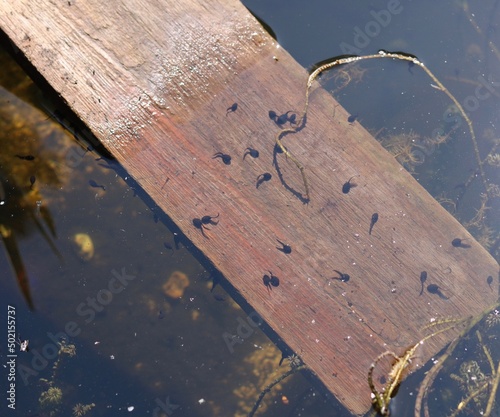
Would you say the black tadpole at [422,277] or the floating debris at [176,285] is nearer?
the black tadpole at [422,277]

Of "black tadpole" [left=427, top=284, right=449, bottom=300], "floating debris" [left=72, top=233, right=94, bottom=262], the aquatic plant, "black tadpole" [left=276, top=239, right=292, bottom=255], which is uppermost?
"black tadpole" [left=276, top=239, right=292, bottom=255]

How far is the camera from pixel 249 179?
408 cm

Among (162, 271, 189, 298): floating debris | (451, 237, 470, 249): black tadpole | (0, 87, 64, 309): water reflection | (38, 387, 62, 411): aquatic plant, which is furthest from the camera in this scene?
(162, 271, 189, 298): floating debris

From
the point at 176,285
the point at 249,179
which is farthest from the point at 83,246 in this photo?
the point at 249,179

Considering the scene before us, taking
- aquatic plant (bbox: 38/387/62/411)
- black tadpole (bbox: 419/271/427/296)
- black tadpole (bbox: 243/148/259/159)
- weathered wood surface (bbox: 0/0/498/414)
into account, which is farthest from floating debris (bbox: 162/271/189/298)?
black tadpole (bbox: 419/271/427/296)

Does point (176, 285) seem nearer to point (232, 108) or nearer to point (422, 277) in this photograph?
point (232, 108)

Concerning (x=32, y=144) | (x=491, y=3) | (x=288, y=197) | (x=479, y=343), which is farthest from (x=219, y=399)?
(x=491, y=3)

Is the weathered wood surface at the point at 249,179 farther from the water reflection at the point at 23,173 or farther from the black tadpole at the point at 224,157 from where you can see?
the water reflection at the point at 23,173

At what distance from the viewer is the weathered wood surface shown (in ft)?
13.2

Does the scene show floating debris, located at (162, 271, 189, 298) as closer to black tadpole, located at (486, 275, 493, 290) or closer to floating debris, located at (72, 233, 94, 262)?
floating debris, located at (72, 233, 94, 262)

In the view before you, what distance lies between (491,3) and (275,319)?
5.60 meters

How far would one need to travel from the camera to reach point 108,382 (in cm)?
512

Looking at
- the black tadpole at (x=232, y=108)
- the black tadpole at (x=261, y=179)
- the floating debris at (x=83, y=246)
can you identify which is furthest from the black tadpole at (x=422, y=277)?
Answer: the floating debris at (x=83, y=246)

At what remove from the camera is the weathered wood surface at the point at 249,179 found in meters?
4.02
